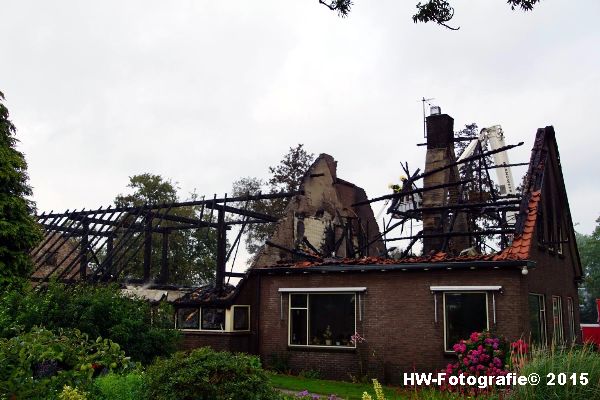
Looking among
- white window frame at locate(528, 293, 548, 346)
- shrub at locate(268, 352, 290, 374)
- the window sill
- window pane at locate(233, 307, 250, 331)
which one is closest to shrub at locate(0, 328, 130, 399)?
the window sill

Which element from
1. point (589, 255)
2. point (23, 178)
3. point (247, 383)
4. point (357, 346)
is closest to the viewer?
point (247, 383)

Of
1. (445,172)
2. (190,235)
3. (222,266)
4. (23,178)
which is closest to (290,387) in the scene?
(222,266)

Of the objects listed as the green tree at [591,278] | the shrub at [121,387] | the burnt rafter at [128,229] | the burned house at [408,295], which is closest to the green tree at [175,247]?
the burnt rafter at [128,229]

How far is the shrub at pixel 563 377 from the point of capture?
7.29 m

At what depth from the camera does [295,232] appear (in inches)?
976

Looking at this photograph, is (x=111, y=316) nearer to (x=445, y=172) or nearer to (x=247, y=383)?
(x=247, y=383)

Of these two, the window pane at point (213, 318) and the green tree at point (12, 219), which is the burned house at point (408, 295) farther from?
the green tree at point (12, 219)

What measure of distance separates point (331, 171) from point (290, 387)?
14.0m

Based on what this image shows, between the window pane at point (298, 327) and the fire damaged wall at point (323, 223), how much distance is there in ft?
13.3

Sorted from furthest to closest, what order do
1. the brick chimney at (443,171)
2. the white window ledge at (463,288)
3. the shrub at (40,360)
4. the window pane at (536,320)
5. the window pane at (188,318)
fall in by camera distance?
the brick chimney at (443,171), the window pane at (188,318), the window pane at (536,320), the white window ledge at (463,288), the shrub at (40,360)

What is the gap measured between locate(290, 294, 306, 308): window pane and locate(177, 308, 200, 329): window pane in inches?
146

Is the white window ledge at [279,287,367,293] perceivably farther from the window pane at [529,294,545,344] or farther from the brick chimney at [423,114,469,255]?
the brick chimney at [423,114,469,255]

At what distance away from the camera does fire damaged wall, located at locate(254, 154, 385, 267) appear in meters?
24.1

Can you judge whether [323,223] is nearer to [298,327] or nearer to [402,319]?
[298,327]
